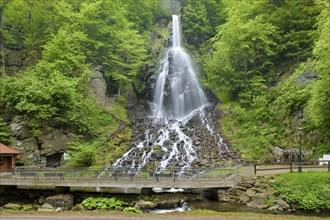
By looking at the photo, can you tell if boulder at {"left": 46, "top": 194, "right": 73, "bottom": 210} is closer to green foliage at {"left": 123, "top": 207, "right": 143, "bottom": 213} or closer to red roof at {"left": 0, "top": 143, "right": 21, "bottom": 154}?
green foliage at {"left": 123, "top": 207, "right": 143, "bottom": 213}

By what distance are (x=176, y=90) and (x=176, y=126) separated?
28.4 feet

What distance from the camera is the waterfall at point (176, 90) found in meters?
40.2

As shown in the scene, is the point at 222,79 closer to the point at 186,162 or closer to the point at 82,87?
the point at 186,162

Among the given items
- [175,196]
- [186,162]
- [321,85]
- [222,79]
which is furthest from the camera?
[222,79]

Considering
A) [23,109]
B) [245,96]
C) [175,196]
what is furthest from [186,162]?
[23,109]

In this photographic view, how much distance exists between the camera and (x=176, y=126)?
1362 inches

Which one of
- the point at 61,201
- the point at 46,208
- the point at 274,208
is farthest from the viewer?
the point at 61,201

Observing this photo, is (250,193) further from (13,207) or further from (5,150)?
(5,150)

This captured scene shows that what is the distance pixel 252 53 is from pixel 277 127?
1021 centimetres

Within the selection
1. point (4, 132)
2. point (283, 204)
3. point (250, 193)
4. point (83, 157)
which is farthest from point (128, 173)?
point (4, 132)

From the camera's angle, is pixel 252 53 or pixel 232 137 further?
pixel 252 53

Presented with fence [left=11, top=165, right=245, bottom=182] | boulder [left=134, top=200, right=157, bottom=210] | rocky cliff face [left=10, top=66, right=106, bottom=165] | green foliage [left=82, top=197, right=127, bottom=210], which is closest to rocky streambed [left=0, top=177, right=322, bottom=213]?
boulder [left=134, top=200, right=157, bottom=210]

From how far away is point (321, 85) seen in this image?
22812mm

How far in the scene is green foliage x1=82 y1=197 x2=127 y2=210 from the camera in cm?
1938
